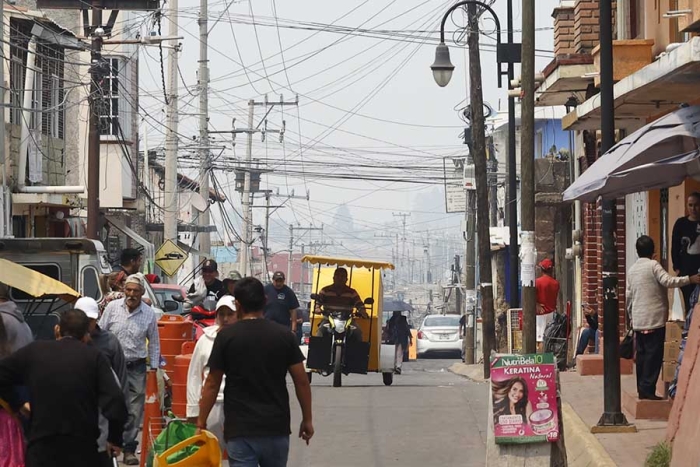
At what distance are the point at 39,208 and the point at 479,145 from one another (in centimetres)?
1197

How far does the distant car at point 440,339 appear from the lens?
50.8 m

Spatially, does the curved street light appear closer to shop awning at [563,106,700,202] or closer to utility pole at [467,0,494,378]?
utility pole at [467,0,494,378]

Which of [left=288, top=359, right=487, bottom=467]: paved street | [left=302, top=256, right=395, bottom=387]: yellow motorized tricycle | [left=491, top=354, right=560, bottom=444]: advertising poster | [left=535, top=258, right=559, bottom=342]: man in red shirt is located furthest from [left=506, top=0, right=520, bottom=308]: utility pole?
[left=491, top=354, right=560, bottom=444]: advertising poster

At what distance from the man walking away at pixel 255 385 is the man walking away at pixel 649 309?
244 inches

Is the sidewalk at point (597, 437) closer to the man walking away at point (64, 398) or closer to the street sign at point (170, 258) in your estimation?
the man walking away at point (64, 398)

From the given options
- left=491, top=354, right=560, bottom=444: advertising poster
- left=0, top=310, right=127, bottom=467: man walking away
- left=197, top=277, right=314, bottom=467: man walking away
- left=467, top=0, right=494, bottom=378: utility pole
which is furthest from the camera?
left=467, top=0, right=494, bottom=378: utility pole

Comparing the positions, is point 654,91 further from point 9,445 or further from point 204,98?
point 204,98

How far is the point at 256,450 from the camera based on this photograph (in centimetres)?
882

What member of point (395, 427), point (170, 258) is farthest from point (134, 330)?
point (170, 258)

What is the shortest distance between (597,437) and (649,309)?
152cm

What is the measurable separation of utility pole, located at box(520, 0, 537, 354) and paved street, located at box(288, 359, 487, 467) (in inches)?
53.5

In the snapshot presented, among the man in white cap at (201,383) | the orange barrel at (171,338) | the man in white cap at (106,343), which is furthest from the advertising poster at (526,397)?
the orange barrel at (171,338)

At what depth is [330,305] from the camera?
22.2 metres

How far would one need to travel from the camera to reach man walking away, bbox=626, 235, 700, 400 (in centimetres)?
1424
